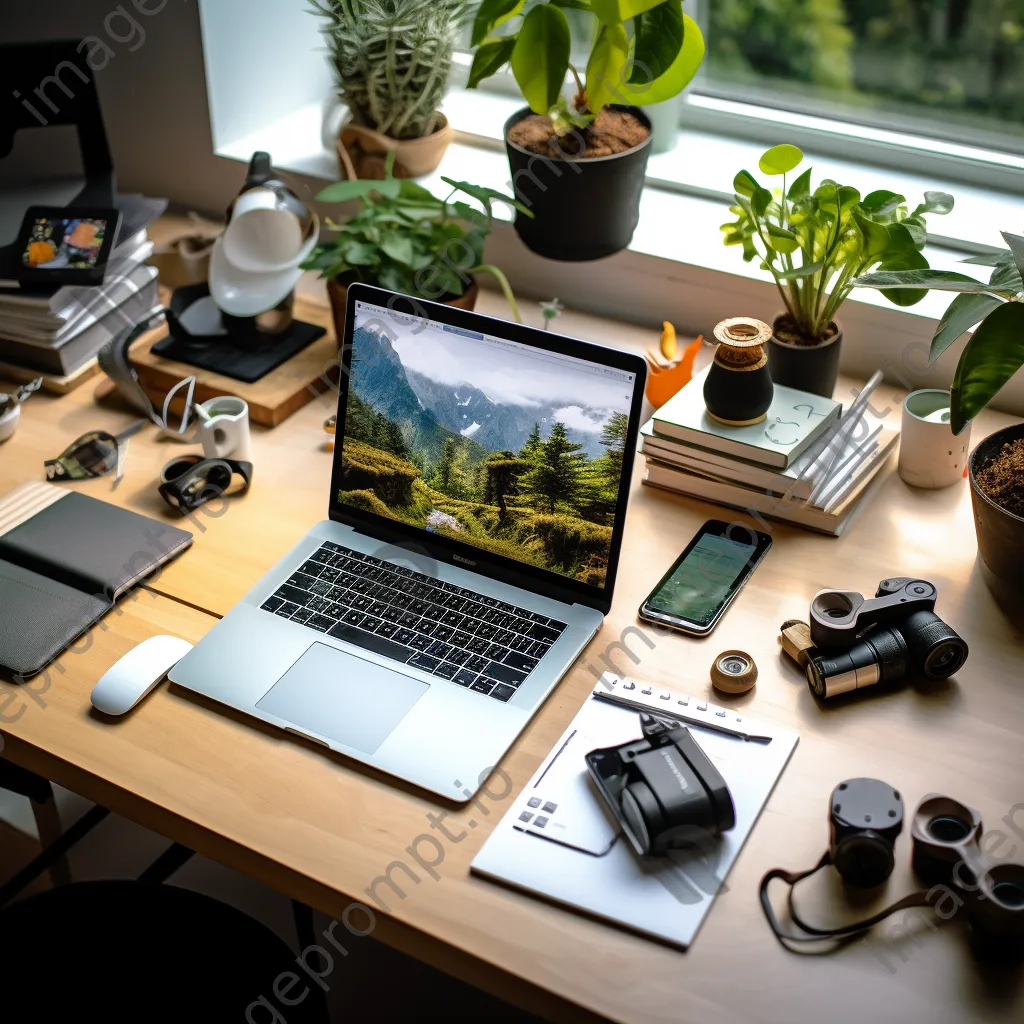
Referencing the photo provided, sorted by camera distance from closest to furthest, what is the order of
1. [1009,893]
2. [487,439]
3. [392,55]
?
[1009,893]
[487,439]
[392,55]

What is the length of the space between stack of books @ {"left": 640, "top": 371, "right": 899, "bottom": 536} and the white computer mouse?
0.60m

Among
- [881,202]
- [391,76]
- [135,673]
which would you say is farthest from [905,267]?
[135,673]

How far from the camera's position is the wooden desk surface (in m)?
0.88

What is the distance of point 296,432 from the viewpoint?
150 cm

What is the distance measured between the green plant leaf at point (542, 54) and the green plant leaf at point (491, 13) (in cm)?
3

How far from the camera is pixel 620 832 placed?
978 mm

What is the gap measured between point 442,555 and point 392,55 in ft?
2.67

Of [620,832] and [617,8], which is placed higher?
[617,8]

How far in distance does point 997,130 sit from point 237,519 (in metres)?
1.30

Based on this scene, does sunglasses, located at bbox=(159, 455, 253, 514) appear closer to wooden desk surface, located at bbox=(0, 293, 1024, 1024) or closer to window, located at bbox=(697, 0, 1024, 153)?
wooden desk surface, located at bbox=(0, 293, 1024, 1024)

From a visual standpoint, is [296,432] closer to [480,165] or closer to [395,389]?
[395,389]

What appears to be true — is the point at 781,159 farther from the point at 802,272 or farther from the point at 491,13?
the point at 491,13

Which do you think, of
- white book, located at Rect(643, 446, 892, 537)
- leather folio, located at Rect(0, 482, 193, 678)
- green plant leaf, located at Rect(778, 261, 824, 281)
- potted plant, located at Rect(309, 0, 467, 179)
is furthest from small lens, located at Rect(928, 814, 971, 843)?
potted plant, located at Rect(309, 0, 467, 179)

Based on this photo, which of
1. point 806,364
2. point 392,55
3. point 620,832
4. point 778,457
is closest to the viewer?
point 620,832
